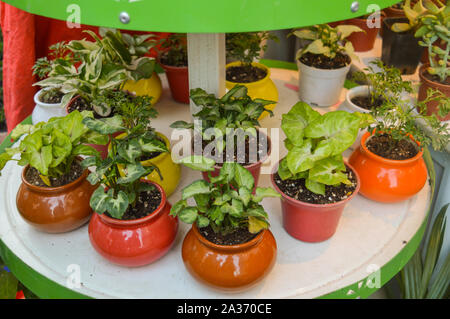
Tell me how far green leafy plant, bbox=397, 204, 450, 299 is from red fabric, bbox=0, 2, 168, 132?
131 cm

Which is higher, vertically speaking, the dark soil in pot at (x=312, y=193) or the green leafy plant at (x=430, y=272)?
the dark soil in pot at (x=312, y=193)

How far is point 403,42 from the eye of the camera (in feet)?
4.48

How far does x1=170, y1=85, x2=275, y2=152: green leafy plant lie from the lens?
97 centimetres

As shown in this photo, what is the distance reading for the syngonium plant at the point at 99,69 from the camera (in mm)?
1085

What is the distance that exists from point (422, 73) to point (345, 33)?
0.81 feet

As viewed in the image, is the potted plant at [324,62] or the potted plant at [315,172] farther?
the potted plant at [324,62]

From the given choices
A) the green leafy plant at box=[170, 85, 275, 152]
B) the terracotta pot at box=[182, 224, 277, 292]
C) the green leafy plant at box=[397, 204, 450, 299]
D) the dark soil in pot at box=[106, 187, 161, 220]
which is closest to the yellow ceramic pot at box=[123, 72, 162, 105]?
the green leafy plant at box=[170, 85, 275, 152]

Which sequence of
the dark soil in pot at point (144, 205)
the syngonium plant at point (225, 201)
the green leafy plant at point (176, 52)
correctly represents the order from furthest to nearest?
the green leafy plant at point (176, 52) < the dark soil in pot at point (144, 205) < the syngonium plant at point (225, 201)

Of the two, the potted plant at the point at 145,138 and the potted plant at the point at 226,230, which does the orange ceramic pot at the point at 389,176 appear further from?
the potted plant at the point at 145,138

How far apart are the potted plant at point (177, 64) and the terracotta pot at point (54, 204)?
50 centimetres

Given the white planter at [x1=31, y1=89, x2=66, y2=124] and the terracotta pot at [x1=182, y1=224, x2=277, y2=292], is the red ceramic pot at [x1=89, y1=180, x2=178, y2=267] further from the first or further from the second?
the white planter at [x1=31, y1=89, x2=66, y2=124]

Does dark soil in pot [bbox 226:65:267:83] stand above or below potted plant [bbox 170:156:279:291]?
above

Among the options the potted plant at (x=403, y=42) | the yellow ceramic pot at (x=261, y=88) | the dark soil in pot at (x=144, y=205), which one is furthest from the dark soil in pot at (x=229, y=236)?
the potted plant at (x=403, y=42)
